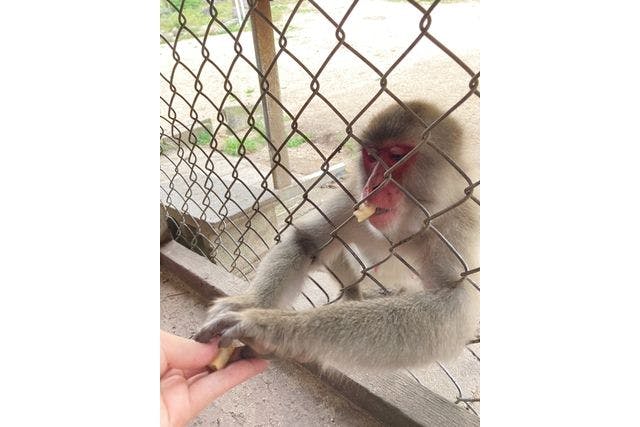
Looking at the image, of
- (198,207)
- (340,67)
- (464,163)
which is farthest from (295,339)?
(340,67)

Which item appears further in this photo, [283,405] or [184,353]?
[283,405]

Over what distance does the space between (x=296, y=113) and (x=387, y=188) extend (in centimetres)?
430

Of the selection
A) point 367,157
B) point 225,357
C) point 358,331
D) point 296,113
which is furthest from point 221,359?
point 296,113

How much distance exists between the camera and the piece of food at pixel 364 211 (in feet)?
5.70

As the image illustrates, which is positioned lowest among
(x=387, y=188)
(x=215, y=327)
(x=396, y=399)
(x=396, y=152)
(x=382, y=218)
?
(x=215, y=327)

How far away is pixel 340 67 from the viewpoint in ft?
25.0

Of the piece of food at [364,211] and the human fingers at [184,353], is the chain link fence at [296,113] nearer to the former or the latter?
the piece of food at [364,211]

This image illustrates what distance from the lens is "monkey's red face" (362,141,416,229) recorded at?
1.75m

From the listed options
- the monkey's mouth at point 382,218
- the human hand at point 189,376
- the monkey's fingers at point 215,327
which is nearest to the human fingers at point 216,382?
the human hand at point 189,376

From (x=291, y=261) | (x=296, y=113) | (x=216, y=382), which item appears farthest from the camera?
(x=296, y=113)

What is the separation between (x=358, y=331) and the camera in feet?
5.31

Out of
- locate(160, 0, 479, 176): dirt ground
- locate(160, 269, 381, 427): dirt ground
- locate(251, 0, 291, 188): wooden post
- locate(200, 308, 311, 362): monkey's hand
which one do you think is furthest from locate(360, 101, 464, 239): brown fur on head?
locate(160, 0, 479, 176): dirt ground

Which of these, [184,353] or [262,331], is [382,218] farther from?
[184,353]
